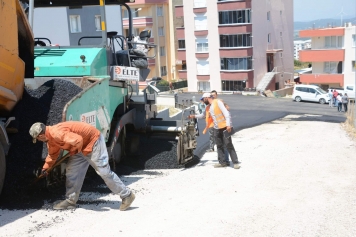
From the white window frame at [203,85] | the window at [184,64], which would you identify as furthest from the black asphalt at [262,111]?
the window at [184,64]

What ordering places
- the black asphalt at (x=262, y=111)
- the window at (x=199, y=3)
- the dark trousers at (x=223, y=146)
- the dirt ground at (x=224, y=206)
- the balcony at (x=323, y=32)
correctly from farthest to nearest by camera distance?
the window at (x=199, y=3)
the balcony at (x=323, y=32)
the black asphalt at (x=262, y=111)
the dark trousers at (x=223, y=146)
the dirt ground at (x=224, y=206)

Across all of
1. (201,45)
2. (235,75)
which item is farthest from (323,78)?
(201,45)

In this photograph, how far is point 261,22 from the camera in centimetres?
4234

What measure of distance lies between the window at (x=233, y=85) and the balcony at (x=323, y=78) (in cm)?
522

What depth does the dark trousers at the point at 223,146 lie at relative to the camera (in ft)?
27.8

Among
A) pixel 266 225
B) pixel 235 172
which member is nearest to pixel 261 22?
pixel 235 172

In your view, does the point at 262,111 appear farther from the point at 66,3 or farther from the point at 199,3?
the point at 199,3

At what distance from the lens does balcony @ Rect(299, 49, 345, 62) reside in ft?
133

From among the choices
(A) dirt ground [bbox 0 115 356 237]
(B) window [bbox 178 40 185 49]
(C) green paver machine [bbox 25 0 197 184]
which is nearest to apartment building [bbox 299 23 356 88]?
(B) window [bbox 178 40 185 49]

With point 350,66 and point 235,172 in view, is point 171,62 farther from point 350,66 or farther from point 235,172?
point 235,172

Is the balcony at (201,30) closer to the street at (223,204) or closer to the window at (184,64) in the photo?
the window at (184,64)

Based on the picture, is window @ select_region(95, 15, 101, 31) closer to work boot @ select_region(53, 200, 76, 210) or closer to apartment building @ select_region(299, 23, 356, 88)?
work boot @ select_region(53, 200, 76, 210)

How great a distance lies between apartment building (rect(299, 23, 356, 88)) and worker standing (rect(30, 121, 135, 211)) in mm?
36322

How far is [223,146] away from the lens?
867 cm
